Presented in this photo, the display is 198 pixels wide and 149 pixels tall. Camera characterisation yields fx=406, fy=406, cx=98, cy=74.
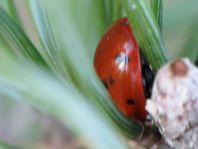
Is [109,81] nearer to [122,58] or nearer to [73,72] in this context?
[122,58]

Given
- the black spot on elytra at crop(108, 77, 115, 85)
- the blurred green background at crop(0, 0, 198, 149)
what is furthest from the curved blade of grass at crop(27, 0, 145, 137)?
the black spot on elytra at crop(108, 77, 115, 85)

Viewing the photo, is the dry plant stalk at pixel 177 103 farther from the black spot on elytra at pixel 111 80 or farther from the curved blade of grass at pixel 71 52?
the black spot on elytra at pixel 111 80

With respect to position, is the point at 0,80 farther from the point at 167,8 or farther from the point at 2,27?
the point at 167,8

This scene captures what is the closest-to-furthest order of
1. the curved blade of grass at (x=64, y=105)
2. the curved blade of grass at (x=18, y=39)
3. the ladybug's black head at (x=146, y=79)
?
the curved blade of grass at (x=64, y=105) < the curved blade of grass at (x=18, y=39) < the ladybug's black head at (x=146, y=79)

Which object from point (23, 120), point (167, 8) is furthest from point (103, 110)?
point (23, 120)

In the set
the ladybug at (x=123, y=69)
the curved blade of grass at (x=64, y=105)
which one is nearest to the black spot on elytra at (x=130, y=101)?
the ladybug at (x=123, y=69)

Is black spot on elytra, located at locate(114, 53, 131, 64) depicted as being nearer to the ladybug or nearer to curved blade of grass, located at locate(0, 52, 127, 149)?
the ladybug
